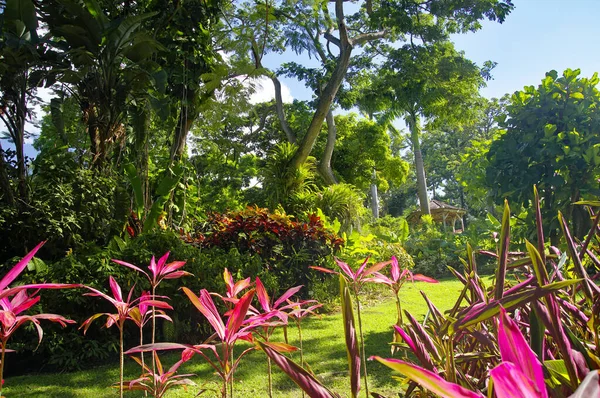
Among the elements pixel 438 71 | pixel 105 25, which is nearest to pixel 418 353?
pixel 105 25

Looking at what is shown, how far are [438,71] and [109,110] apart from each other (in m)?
8.97

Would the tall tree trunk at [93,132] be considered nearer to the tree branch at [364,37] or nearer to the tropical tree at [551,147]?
the tropical tree at [551,147]

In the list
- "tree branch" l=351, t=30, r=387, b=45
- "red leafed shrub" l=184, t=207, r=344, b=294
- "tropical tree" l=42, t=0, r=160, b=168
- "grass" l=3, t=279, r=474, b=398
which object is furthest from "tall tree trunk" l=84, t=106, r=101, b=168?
"tree branch" l=351, t=30, r=387, b=45

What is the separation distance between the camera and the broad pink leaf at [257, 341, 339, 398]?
314mm

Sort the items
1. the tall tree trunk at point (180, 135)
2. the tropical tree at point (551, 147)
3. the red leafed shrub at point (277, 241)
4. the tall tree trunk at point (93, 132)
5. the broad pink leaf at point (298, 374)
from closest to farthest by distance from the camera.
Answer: the broad pink leaf at point (298, 374) → the tropical tree at point (551, 147) → the red leafed shrub at point (277, 241) → the tall tree trunk at point (93, 132) → the tall tree trunk at point (180, 135)

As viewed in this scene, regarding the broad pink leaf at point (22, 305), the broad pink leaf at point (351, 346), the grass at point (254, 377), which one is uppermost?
the broad pink leaf at point (22, 305)

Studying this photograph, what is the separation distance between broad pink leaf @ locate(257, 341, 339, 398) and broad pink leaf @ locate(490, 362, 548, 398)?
5.8 inches

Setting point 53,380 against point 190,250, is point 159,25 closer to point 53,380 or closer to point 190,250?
point 190,250

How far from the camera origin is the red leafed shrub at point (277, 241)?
4395mm

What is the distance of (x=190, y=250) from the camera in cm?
376

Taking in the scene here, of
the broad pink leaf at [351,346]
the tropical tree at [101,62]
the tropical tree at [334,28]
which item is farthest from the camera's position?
the tropical tree at [334,28]

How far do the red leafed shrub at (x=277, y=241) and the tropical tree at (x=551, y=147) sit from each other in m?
2.28

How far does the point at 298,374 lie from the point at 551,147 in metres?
2.79

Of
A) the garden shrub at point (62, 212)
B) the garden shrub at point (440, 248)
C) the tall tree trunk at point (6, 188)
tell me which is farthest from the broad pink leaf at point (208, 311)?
the garden shrub at point (440, 248)
